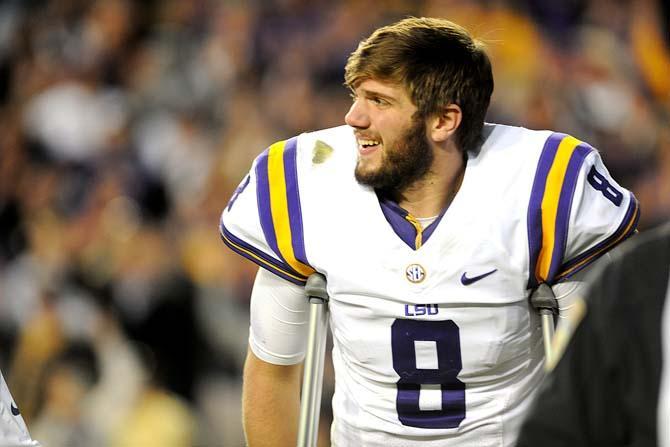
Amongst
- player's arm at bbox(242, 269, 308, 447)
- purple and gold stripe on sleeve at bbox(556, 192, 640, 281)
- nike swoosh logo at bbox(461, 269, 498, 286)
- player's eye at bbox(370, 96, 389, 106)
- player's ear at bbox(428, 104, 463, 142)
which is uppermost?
player's eye at bbox(370, 96, 389, 106)

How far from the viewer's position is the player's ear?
8.09ft

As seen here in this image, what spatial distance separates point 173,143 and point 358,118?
7.37 ft

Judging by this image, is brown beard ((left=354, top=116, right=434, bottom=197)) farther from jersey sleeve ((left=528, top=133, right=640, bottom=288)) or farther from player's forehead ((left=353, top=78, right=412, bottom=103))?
jersey sleeve ((left=528, top=133, right=640, bottom=288))

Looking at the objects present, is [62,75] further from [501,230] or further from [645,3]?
[501,230]

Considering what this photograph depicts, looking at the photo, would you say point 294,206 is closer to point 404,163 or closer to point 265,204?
point 265,204

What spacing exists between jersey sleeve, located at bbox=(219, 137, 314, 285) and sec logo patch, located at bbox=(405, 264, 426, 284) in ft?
0.74

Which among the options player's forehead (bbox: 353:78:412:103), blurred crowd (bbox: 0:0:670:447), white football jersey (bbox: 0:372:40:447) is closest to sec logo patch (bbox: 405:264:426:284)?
player's forehead (bbox: 353:78:412:103)

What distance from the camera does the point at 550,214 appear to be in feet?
7.67

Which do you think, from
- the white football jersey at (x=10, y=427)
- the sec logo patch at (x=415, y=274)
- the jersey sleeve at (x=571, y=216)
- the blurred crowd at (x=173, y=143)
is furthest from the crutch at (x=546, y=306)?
the blurred crowd at (x=173, y=143)

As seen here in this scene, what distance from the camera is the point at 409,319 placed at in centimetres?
236

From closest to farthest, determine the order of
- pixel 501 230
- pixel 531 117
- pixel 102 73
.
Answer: pixel 501 230
pixel 531 117
pixel 102 73

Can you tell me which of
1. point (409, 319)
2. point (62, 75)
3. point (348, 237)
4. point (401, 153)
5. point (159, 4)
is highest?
point (159, 4)

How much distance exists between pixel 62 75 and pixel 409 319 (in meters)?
2.86

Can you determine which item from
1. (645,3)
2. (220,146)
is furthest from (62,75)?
(645,3)
